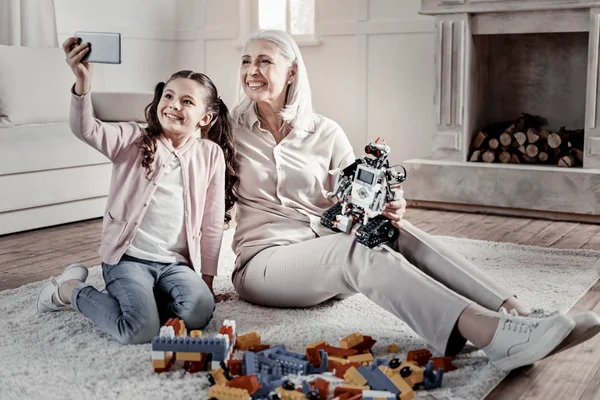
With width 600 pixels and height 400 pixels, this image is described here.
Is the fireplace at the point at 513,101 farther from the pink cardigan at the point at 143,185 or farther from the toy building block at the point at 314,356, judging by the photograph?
the toy building block at the point at 314,356

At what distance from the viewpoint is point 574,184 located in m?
3.79

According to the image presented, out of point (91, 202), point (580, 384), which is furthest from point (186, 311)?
point (91, 202)

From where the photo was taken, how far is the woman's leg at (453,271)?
5.68 ft

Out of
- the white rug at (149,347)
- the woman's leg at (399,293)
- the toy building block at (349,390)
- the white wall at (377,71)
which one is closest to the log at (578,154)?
the white wall at (377,71)

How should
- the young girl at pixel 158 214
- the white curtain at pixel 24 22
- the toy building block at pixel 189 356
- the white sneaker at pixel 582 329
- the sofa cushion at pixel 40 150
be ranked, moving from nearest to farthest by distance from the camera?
the white sneaker at pixel 582 329 < the toy building block at pixel 189 356 < the young girl at pixel 158 214 < the sofa cushion at pixel 40 150 < the white curtain at pixel 24 22

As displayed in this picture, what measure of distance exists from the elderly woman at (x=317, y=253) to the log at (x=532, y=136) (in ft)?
7.06

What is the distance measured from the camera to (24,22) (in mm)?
4477

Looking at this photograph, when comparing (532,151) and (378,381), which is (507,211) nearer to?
(532,151)

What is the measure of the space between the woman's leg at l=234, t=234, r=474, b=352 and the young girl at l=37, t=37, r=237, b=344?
158 mm

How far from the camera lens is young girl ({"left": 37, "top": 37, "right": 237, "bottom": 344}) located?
1.91 metres

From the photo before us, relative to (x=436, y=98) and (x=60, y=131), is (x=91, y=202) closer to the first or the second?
(x=60, y=131)

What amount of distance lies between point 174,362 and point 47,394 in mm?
290

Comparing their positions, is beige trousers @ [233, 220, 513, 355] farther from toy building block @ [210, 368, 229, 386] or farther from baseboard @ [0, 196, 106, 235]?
baseboard @ [0, 196, 106, 235]

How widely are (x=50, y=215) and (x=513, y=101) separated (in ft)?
8.66
